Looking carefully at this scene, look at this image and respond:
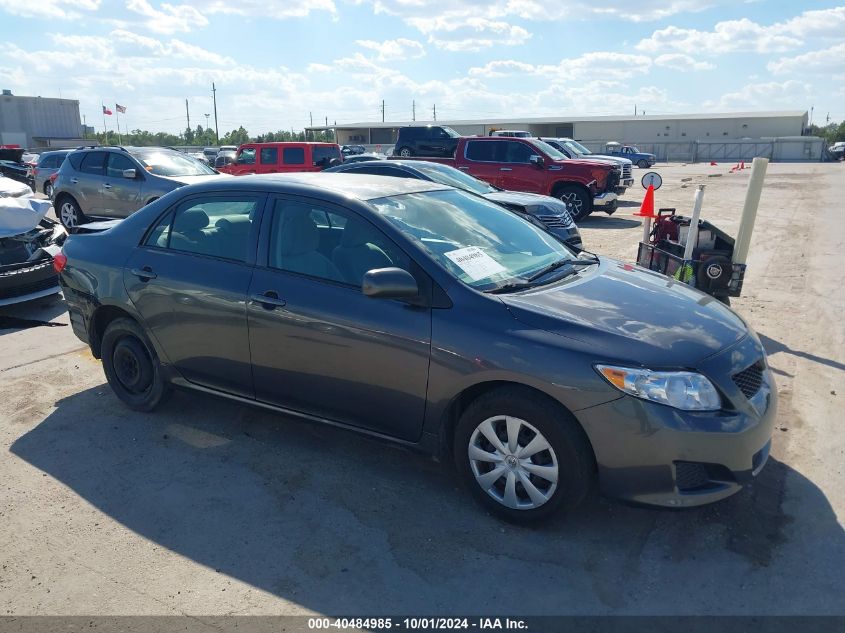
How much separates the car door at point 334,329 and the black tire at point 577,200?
40.8 ft

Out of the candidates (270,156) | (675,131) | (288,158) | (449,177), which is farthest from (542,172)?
(675,131)

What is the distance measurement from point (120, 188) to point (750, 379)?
1166 cm

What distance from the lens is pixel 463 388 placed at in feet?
11.2

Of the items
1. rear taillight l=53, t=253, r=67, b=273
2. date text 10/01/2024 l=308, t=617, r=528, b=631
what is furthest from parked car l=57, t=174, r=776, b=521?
date text 10/01/2024 l=308, t=617, r=528, b=631

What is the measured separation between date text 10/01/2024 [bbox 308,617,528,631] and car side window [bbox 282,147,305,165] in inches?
613

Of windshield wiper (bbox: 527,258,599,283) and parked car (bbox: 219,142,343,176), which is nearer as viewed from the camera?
windshield wiper (bbox: 527,258,599,283)

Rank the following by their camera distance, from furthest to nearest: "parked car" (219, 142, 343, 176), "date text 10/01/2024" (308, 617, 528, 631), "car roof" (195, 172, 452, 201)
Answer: "parked car" (219, 142, 343, 176)
"car roof" (195, 172, 452, 201)
"date text 10/01/2024" (308, 617, 528, 631)

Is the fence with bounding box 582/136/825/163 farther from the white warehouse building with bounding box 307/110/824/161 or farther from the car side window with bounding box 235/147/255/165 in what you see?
the car side window with bounding box 235/147/255/165

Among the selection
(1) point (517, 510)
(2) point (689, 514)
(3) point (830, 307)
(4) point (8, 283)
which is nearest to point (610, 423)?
(1) point (517, 510)

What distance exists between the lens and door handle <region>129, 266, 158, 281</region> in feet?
14.8

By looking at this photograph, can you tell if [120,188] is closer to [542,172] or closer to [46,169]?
[542,172]

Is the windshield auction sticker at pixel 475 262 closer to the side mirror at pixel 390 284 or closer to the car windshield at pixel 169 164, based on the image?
the side mirror at pixel 390 284

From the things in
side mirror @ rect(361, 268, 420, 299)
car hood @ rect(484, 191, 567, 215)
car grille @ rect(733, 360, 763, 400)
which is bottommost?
car grille @ rect(733, 360, 763, 400)

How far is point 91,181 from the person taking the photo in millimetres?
12570
